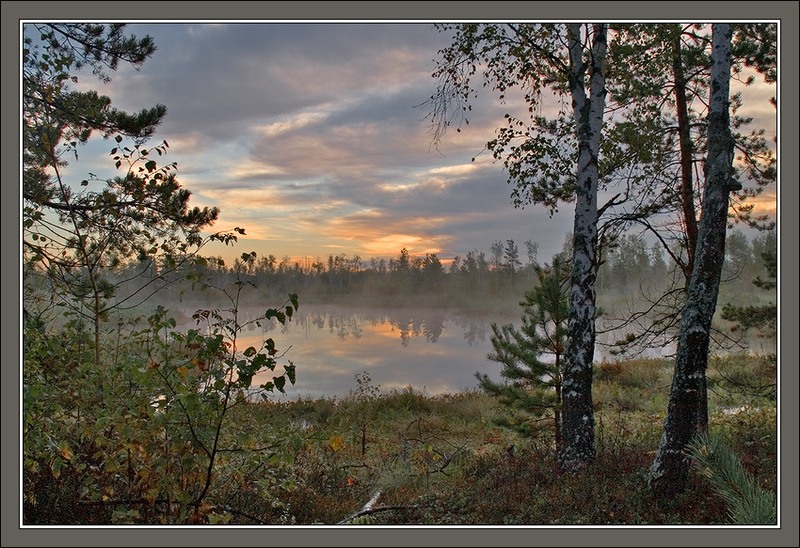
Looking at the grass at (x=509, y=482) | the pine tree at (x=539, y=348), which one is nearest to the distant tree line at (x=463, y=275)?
the pine tree at (x=539, y=348)

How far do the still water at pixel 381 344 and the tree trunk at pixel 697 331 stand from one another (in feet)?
12.5

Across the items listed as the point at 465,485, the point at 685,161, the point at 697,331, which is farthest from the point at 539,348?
the point at 685,161

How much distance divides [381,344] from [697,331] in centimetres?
621

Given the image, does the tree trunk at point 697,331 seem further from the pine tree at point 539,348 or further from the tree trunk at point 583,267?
the pine tree at point 539,348

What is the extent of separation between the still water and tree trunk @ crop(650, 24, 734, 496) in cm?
381

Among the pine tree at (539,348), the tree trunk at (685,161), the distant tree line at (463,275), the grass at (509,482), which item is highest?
the tree trunk at (685,161)

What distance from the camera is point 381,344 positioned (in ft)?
32.1

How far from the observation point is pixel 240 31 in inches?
221

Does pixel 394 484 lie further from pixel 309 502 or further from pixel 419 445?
pixel 419 445

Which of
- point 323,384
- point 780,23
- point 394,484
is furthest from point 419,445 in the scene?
point 780,23

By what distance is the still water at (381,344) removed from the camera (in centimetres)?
878

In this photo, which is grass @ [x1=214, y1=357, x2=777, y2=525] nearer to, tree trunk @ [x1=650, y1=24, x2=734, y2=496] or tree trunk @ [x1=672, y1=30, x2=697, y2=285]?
tree trunk @ [x1=650, y1=24, x2=734, y2=496]

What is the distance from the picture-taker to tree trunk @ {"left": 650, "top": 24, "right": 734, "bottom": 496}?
14.3 feet

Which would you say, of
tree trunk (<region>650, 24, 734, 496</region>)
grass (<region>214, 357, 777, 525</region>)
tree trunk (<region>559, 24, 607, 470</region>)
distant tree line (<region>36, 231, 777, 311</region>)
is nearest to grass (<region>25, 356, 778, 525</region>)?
grass (<region>214, 357, 777, 525</region>)
